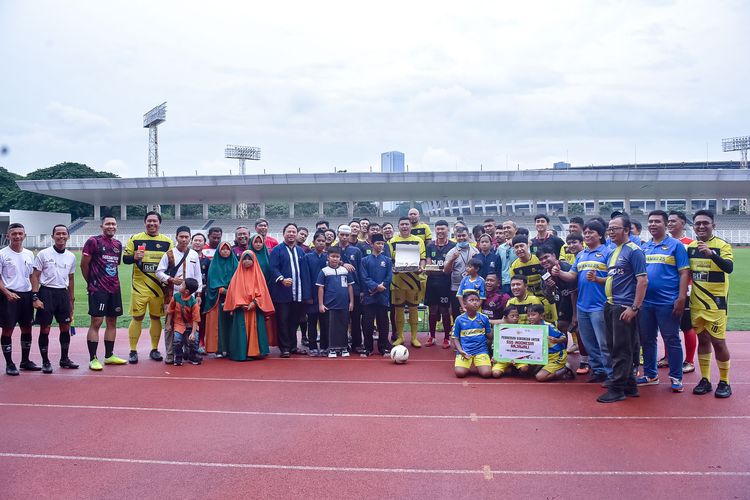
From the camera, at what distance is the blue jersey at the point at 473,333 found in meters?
6.51

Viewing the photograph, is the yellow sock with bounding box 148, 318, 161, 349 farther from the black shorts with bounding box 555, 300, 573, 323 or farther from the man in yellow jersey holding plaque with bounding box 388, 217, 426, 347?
the black shorts with bounding box 555, 300, 573, 323

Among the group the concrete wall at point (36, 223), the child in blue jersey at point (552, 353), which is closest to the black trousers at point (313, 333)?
the child in blue jersey at point (552, 353)

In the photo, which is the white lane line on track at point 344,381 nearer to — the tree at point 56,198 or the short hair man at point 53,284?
the short hair man at point 53,284

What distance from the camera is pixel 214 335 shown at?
752cm

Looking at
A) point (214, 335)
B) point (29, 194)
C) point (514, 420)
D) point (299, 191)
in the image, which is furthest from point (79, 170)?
point (514, 420)

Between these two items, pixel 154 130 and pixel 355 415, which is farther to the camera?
pixel 154 130

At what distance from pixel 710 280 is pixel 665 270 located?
404 millimetres

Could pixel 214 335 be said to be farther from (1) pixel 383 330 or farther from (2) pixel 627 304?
(2) pixel 627 304

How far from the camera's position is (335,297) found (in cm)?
730

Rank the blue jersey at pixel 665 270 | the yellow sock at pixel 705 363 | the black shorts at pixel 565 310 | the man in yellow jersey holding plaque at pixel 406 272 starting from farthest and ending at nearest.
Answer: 1. the man in yellow jersey holding plaque at pixel 406 272
2. the black shorts at pixel 565 310
3. the yellow sock at pixel 705 363
4. the blue jersey at pixel 665 270

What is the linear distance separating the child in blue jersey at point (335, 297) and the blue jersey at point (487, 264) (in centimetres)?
173

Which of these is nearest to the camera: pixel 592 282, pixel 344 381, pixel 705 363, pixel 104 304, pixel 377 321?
pixel 705 363

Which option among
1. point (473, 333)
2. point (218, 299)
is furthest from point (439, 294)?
point (218, 299)

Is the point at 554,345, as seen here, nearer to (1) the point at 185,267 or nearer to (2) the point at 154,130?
(1) the point at 185,267
